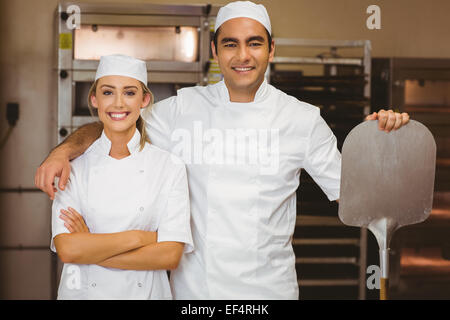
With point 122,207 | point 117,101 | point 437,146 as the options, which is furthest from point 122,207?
point 437,146

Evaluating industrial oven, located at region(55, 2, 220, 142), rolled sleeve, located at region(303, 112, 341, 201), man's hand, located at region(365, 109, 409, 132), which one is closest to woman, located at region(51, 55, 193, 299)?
rolled sleeve, located at region(303, 112, 341, 201)

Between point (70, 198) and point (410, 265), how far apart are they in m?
1.76

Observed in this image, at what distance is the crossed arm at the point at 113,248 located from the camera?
1.04 meters

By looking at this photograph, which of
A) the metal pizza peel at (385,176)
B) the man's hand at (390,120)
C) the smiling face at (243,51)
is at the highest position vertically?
the smiling face at (243,51)

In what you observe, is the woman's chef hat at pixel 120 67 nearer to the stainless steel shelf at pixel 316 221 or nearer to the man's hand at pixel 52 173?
the man's hand at pixel 52 173

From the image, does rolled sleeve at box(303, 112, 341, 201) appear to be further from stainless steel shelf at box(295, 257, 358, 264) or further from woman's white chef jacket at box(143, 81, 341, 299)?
stainless steel shelf at box(295, 257, 358, 264)

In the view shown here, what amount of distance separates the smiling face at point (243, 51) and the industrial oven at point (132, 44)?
3.02ft

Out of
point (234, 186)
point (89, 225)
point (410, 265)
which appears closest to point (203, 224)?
point (234, 186)

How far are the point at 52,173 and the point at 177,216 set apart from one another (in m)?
0.30

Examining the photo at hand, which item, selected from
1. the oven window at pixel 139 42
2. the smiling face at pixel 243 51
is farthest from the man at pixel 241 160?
the oven window at pixel 139 42

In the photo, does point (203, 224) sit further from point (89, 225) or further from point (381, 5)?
point (381, 5)

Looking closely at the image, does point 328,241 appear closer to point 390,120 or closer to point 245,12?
point 390,120

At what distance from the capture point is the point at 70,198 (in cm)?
110

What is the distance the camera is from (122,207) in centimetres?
111
